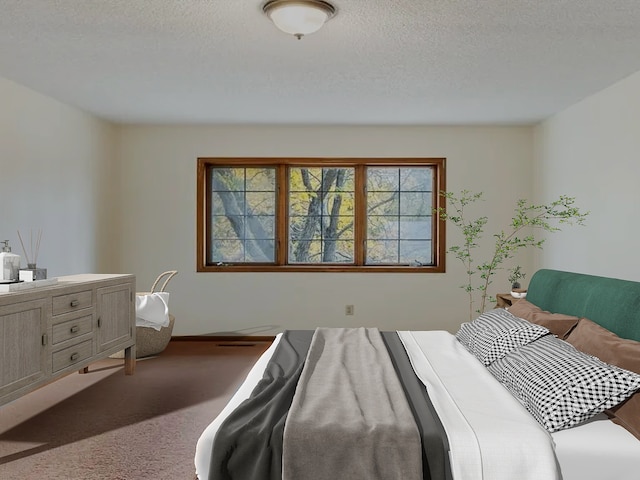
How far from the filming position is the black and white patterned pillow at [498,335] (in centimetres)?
274

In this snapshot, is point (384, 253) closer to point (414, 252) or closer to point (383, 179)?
point (414, 252)

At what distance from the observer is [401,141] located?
6.07 meters

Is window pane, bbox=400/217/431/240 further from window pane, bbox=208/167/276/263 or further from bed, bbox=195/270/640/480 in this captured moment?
bed, bbox=195/270/640/480

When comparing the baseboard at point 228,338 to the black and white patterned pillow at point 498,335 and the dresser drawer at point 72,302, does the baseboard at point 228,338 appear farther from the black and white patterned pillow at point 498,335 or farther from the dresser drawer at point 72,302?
the black and white patterned pillow at point 498,335

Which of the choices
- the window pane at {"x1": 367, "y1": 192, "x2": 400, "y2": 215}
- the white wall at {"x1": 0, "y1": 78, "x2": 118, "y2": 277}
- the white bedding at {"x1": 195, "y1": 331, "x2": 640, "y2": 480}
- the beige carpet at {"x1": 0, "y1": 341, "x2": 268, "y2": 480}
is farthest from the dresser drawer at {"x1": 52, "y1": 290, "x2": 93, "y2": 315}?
the window pane at {"x1": 367, "y1": 192, "x2": 400, "y2": 215}

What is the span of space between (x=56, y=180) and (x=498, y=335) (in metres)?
4.09

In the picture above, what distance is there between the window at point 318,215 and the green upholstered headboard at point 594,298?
2.42m

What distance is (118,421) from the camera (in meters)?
3.50

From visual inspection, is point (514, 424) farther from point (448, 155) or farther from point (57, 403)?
point (448, 155)

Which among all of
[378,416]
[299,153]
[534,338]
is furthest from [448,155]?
[378,416]

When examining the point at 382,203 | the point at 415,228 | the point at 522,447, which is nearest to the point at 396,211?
the point at 382,203

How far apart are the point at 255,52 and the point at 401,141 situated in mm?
2787

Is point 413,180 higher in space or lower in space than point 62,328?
higher

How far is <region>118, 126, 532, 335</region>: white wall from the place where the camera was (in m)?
6.06
